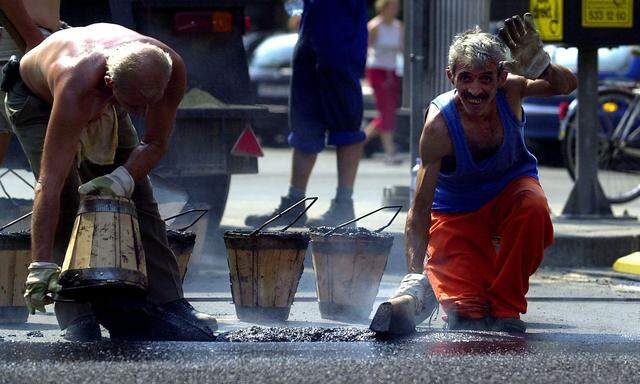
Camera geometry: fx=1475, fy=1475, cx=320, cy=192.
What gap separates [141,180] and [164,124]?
0.29m

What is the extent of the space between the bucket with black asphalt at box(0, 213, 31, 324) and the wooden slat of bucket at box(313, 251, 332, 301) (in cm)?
117

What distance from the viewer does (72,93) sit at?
4867mm

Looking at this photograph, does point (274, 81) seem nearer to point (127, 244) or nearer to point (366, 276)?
point (366, 276)

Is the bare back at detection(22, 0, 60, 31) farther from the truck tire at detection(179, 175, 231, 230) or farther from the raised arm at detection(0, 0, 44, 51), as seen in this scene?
the truck tire at detection(179, 175, 231, 230)

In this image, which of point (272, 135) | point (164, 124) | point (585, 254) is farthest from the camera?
point (272, 135)

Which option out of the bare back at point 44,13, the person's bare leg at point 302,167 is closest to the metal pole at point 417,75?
the person's bare leg at point 302,167

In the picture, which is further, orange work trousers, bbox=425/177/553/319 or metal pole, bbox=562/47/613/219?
metal pole, bbox=562/47/613/219

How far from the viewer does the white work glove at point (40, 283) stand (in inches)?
195

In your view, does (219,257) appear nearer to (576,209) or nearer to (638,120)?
(576,209)

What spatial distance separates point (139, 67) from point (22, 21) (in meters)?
1.23

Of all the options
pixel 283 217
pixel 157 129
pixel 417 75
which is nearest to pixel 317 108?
pixel 417 75

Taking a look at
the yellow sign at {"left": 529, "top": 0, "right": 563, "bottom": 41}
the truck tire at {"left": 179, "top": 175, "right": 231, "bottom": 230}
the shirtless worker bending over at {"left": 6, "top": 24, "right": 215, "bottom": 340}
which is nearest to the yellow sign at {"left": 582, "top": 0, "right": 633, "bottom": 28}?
the yellow sign at {"left": 529, "top": 0, "right": 563, "bottom": 41}

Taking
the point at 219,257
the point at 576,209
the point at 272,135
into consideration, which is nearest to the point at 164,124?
the point at 219,257

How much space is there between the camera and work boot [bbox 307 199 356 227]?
8.19 meters
